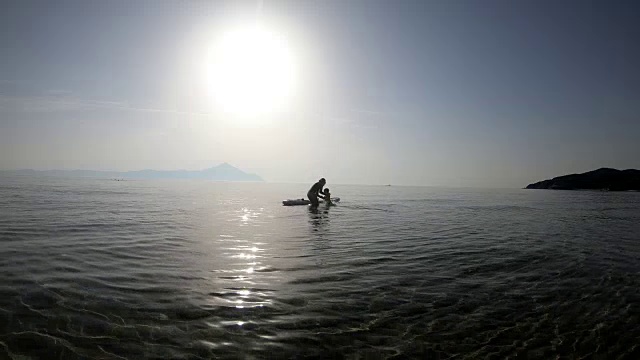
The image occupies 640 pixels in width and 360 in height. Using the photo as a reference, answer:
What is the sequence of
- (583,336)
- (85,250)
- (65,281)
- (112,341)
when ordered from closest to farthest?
(112,341) → (583,336) → (65,281) → (85,250)

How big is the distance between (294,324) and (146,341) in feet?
8.95

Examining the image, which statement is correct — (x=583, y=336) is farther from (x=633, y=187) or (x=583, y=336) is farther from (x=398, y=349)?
(x=633, y=187)

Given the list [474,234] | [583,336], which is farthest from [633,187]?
[583,336]

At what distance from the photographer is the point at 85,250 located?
13.3m

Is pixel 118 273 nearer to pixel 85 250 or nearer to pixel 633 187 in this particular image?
pixel 85 250

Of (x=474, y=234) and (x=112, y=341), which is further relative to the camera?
(x=474, y=234)

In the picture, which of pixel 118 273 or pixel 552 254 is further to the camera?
pixel 552 254

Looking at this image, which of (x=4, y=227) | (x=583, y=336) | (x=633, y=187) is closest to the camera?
(x=583, y=336)

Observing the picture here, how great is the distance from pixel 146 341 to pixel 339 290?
493cm

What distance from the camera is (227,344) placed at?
598 cm

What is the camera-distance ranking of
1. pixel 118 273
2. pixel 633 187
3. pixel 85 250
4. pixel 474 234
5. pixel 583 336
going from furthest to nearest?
pixel 633 187, pixel 474 234, pixel 85 250, pixel 118 273, pixel 583 336

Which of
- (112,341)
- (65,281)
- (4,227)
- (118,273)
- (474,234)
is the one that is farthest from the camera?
(474,234)

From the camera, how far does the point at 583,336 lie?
22.2 ft

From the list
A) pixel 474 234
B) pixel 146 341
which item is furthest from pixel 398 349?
pixel 474 234
